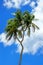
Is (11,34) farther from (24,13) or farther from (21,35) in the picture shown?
(24,13)

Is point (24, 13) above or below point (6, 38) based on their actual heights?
above

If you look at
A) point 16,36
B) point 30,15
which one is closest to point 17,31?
point 16,36

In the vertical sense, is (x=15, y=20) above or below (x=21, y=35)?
above

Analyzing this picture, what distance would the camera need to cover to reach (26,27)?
199ft

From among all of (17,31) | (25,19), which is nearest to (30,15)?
(25,19)

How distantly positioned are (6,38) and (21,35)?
3.88 meters

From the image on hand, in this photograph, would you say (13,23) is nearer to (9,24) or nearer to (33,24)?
(9,24)

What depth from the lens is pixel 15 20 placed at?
62.0 m

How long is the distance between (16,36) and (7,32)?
9.45ft

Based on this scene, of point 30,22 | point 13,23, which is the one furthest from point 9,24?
point 30,22

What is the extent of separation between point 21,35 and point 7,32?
4.06 metres

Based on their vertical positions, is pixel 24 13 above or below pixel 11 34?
above

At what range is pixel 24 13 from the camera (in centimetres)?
6288

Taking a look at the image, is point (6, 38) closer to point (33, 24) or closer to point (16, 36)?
point (16, 36)
